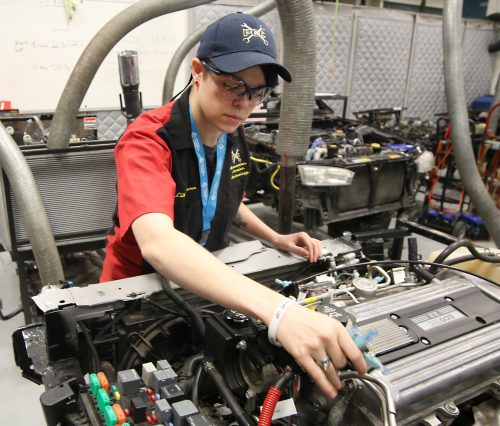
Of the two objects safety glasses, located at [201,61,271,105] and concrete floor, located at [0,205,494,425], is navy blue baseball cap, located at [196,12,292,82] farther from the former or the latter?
concrete floor, located at [0,205,494,425]

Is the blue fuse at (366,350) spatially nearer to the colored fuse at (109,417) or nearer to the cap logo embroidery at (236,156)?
the colored fuse at (109,417)

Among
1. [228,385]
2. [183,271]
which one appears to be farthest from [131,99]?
[228,385]

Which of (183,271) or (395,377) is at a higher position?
(183,271)

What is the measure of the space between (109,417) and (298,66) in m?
1.40

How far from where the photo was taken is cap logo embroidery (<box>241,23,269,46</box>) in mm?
1229

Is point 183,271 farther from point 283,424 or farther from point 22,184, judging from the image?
point 22,184

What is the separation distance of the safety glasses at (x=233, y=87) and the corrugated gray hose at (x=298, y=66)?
468mm

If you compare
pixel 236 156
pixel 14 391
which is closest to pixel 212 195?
pixel 236 156

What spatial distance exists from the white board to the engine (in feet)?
13.2

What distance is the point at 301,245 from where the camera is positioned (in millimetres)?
1526

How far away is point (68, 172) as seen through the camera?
2604 mm

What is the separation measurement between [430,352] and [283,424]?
0.38 metres

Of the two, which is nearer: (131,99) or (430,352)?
(430,352)

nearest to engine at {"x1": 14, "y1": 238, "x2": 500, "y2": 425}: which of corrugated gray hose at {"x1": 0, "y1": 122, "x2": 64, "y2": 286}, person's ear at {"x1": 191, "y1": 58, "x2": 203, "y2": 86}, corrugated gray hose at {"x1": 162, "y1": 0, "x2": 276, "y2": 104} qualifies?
person's ear at {"x1": 191, "y1": 58, "x2": 203, "y2": 86}
